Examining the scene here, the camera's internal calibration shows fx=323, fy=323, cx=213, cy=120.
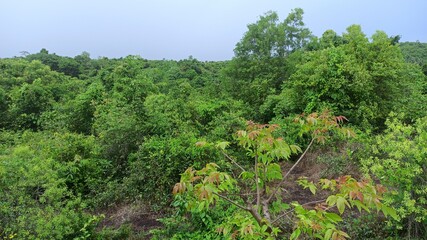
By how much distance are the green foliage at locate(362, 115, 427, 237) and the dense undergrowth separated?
0.06 ft

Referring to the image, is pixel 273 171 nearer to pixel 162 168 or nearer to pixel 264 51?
pixel 162 168

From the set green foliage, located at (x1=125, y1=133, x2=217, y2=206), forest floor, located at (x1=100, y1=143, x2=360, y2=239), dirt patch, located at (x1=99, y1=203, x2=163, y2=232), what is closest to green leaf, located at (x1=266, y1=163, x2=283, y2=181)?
forest floor, located at (x1=100, y1=143, x2=360, y2=239)

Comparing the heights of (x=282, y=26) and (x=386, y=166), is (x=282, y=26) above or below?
above

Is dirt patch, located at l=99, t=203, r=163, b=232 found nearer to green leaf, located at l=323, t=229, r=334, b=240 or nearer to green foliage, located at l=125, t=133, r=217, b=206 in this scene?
green foliage, located at l=125, t=133, r=217, b=206

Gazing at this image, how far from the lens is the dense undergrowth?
4.50 m

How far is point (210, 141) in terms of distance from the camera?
26.6ft

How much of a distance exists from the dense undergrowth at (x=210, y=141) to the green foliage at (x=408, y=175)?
0.7 inches

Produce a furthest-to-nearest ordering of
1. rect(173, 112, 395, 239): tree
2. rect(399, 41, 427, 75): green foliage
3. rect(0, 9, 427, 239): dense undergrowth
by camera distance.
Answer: rect(399, 41, 427, 75): green foliage
rect(0, 9, 427, 239): dense undergrowth
rect(173, 112, 395, 239): tree

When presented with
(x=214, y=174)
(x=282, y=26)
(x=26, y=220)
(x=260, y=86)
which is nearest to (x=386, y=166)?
(x=214, y=174)

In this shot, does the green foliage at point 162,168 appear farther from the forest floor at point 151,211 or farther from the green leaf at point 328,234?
the green leaf at point 328,234

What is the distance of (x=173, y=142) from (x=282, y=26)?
35.7 feet

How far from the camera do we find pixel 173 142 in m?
6.98

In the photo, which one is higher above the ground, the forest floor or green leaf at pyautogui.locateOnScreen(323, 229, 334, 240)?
green leaf at pyautogui.locateOnScreen(323, 229, 334, 240)

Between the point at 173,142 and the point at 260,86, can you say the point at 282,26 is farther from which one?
the point at 173,142
